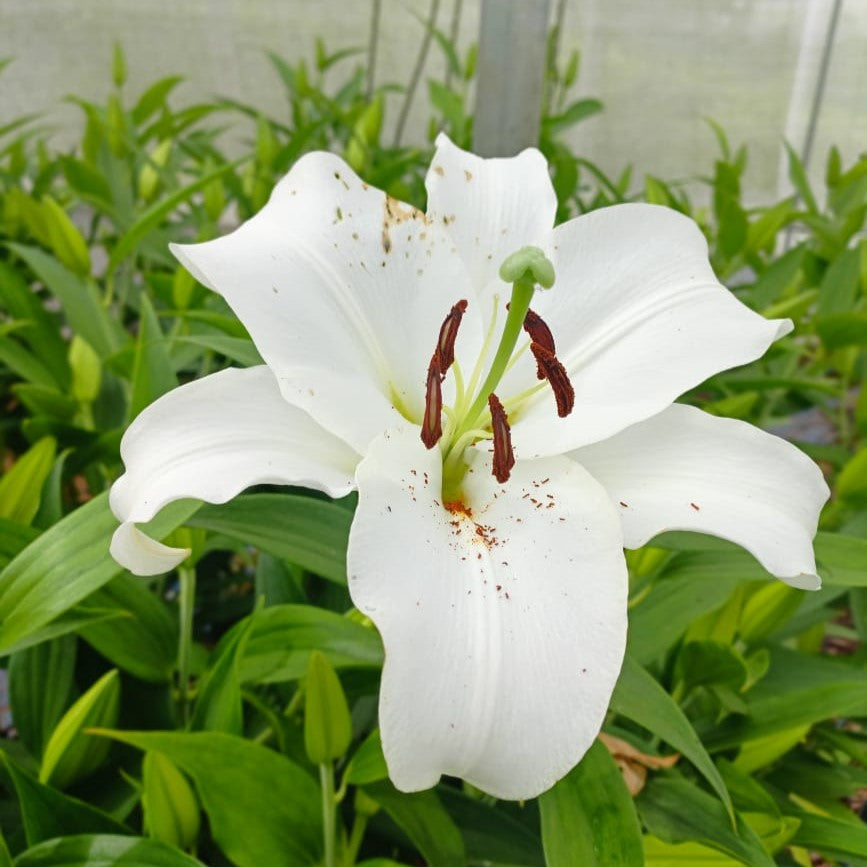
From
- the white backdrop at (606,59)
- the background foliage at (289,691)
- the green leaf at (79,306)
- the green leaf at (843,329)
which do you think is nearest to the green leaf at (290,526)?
the background foliage at (289,691)

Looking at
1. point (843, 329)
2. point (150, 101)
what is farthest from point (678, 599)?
point (150, 101)

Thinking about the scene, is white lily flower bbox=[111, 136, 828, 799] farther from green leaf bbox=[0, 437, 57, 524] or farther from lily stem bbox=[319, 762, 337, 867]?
green leaf bbox=[0, 437, 57, 524]

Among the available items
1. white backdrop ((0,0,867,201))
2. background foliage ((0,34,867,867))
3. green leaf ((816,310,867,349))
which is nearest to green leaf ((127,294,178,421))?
background foliage ((0,34,867,867))

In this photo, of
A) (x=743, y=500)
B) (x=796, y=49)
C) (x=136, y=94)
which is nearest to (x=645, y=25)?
(x=796, y=49)

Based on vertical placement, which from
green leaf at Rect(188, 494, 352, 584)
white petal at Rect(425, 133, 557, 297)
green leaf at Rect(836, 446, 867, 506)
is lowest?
green leaf at Rect(836, 446, 867, 506)

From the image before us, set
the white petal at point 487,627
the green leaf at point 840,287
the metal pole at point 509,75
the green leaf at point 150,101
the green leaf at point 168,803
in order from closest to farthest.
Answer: the white petal at point 487,627 < the green leaf at point 168,803 < the metal pole at point 509,75 < the green leaf at point 840,287 < the green leaf at point 150,101

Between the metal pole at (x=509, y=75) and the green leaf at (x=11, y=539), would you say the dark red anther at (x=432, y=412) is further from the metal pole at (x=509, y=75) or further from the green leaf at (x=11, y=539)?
the metal pole at (x=509, y=75)

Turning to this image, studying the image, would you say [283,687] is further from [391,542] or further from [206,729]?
[391,542]
